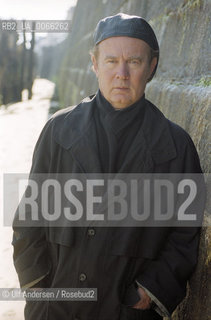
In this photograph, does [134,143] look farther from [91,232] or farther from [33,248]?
[33,248]

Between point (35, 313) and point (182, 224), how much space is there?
902 millimetres

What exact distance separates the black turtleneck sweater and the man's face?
39 millimetres

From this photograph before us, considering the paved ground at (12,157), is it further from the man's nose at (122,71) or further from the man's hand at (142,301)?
the man's nose at (122,71)

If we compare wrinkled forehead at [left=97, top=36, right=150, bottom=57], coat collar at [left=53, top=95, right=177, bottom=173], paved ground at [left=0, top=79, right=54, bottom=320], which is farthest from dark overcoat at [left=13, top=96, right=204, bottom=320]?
paved ground at [left=0, top=79, right=54, bottom=320]

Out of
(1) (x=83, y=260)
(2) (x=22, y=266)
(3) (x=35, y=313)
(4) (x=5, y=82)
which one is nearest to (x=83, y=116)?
(1) (x=83, y=260)

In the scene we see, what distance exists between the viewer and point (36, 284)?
2.15 m

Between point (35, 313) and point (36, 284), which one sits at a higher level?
point (36, 284)

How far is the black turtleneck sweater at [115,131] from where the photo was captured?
75.9 inches

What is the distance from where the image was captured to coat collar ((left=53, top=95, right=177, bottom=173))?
1.90 m

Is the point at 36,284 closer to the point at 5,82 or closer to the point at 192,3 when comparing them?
the point at 192,3

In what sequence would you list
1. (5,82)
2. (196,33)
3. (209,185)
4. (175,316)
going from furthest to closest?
1. (5,82)
2. (196,33)
3. (175,316)
4. (209,185)

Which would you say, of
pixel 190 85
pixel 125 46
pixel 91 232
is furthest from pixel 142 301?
pixel 190 85

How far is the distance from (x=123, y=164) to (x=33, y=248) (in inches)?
26.1

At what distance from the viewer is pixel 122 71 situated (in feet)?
6.30
